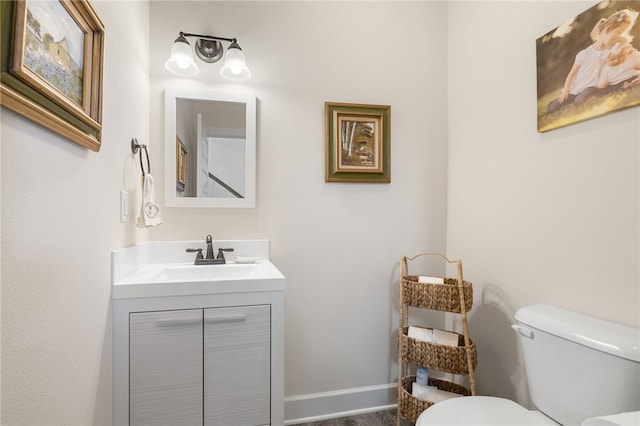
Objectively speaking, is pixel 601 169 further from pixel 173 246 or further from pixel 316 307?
pixel 173 246

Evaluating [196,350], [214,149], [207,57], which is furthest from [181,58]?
[196,350]

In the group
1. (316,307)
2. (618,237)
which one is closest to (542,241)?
(618,237)

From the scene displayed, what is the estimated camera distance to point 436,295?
5.17ft

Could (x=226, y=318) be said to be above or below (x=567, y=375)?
above

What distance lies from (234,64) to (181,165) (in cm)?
63

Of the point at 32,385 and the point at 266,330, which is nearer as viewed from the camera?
the point at 32,385

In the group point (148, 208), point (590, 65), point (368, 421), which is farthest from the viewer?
point (368, 421)

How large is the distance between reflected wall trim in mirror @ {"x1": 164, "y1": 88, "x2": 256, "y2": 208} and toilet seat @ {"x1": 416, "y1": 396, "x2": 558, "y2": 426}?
51.5 inches

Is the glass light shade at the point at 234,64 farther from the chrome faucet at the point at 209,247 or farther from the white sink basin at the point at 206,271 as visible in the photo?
the white sink basin at the point at 206,271

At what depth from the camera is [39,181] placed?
76 cm

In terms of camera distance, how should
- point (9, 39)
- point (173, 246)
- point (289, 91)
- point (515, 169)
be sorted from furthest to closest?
point (289, 91)
point (173, 246)
point (515, 169)
point (9, 39)

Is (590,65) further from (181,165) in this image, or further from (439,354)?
(181,165)

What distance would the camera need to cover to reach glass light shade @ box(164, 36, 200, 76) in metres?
1.59

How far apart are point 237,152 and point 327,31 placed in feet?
3.07
